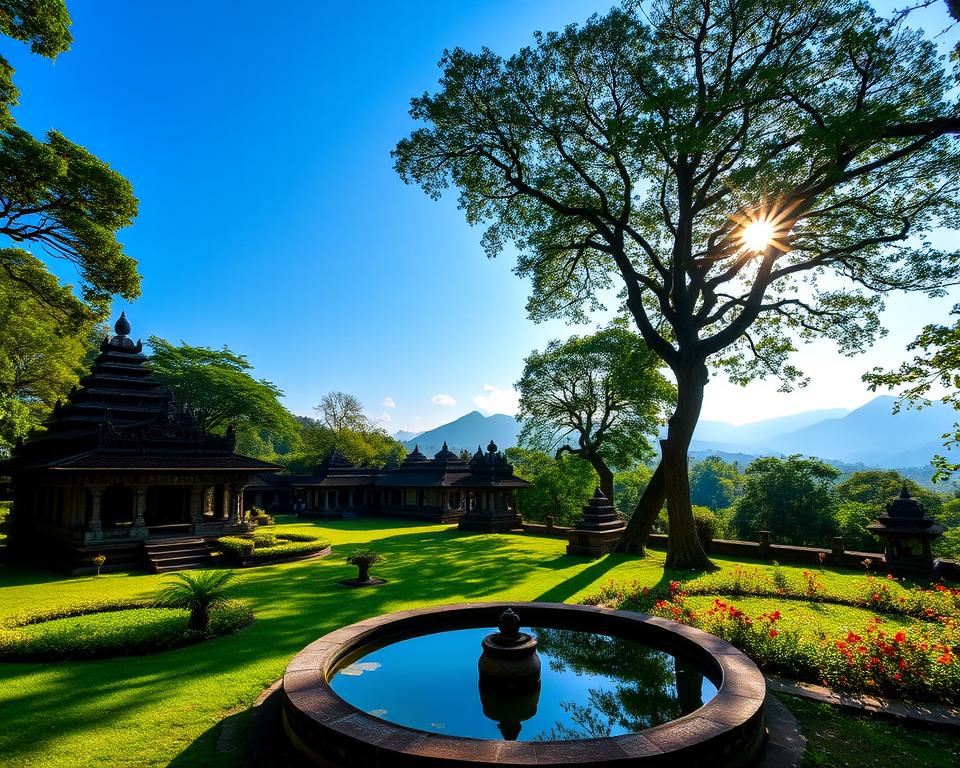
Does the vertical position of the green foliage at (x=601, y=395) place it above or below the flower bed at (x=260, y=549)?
above

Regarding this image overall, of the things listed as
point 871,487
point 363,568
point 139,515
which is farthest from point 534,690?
point 871,487

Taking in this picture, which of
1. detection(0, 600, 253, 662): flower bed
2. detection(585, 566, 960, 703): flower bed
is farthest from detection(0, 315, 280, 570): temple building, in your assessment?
detection(585, 566, 960, 703): flower bed

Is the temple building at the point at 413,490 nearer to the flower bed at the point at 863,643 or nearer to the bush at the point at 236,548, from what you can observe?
the bush at the point at 236,548

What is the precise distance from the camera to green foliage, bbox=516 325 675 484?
3447cm

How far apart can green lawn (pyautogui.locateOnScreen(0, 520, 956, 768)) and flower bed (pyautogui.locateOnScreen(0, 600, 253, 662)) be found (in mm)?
333

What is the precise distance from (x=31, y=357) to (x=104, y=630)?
108ft

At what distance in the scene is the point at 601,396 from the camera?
36188 millimetres

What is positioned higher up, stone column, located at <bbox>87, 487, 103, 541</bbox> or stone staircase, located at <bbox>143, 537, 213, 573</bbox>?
stone column, located at <bbox>87, 487, 103, 541</bbox>

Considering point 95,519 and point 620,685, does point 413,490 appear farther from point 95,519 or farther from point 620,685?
point 620,685

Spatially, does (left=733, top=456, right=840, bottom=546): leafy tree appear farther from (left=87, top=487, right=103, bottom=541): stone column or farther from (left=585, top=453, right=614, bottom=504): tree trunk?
(left=87, top=487, right=103, bottom=541): stone column

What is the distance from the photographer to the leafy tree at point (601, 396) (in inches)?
1358

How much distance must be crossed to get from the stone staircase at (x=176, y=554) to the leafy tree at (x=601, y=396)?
78.7 ft

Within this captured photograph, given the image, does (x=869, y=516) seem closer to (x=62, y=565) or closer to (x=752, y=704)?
(x=752, y=704)

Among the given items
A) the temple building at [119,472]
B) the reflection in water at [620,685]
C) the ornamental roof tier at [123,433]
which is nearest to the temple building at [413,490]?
the temple building at [119,472]
